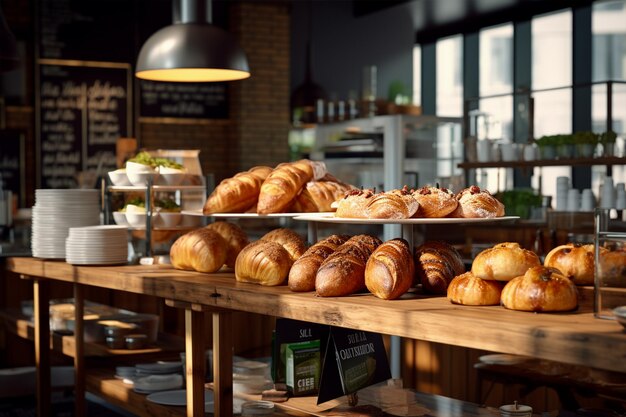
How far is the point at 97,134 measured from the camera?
939 centimetres

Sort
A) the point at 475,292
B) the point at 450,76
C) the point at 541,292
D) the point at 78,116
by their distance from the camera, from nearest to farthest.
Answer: the point at 541,292 → the point at 475,292 → the point at 78,116 → the point at 450,76

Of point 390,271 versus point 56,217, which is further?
point 56,217

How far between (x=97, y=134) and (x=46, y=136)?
52cm

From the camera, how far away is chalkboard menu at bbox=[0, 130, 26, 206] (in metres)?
→ 8.91

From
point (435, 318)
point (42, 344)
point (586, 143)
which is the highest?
point (586, 143)

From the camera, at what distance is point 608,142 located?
6.19m

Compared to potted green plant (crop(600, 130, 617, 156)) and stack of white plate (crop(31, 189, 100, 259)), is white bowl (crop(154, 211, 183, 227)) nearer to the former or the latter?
stack of white plate (crop(31, 189, 100, 259))

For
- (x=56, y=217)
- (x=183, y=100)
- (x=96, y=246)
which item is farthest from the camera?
(x=183, y=100)

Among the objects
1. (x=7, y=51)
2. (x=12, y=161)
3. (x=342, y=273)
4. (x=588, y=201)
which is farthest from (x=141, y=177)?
(x=12, y=161)

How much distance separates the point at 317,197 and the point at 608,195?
3.70m

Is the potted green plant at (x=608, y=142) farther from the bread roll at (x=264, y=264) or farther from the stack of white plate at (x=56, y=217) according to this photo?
the bread roll at (x=264, y=264)

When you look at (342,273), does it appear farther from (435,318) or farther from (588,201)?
(588,201)

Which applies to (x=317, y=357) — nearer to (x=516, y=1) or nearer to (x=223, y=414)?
(x=223, y=414)

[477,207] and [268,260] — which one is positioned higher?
[477,207]
